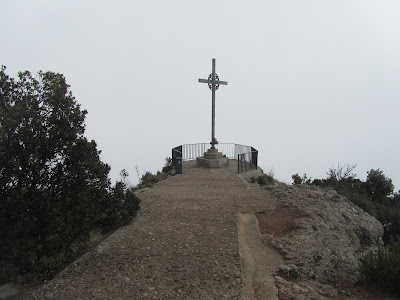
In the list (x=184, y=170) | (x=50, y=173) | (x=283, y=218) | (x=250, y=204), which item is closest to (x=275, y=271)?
(x=283, y=218)

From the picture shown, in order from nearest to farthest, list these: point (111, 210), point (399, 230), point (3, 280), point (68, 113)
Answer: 1. point (3, 280)
2. point (68, 113)
3. point (111, 210)
4. point (399, 230)

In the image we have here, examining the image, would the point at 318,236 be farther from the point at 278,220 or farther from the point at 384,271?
the point at 384,271

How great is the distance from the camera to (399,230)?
14.0 meters

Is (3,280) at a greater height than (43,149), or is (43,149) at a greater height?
(43,149)

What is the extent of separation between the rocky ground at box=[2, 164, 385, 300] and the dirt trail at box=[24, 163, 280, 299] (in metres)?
0.02

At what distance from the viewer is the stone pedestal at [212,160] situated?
52.1ft

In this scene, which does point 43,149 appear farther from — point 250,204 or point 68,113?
point 250,204

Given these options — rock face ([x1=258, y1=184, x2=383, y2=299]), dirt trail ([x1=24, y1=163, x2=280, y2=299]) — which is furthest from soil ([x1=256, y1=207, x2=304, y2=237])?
dirt trail ([x1=24, y1=163, x2=280, y2=299])

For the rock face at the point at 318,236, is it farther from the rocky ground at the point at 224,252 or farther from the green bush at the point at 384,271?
the green bush at the point at 384,271

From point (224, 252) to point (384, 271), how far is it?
2903 millimetres

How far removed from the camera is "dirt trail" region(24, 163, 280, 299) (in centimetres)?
516

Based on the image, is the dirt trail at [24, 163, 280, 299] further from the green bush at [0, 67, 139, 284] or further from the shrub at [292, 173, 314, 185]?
the shrub at [292, 173, 314, 185]

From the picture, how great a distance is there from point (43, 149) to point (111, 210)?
2334 millimetres

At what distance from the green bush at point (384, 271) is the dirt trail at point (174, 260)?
1.70m
